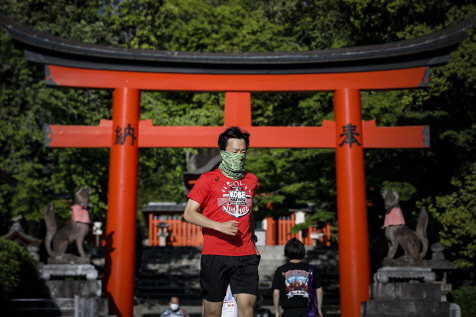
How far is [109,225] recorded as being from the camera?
9.41m

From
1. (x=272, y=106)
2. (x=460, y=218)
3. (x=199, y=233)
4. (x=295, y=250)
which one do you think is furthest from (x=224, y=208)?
(x=199, y=233)

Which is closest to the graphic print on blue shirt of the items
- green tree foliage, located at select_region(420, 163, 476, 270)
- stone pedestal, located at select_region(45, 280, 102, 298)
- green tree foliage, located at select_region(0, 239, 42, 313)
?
stone pedestal, located at select_region(45, 280, 102, 298)

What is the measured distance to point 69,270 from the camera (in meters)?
8.91

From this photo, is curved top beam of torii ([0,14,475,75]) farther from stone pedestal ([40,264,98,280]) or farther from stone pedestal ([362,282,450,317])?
stone pedestal ([362,282,450,317])

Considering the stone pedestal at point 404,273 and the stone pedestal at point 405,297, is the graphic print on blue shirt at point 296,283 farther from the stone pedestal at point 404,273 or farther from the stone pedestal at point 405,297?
the stone pedestal at point 404,273

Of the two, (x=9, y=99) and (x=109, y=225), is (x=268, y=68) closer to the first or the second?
(x=109, y=225)

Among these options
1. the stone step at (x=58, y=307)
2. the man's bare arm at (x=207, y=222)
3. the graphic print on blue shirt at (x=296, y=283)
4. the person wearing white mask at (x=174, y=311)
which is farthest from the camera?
the stone step at (x=58, y=307)

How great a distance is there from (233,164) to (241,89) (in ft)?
21.8

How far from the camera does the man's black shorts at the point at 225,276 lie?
3.50 meters

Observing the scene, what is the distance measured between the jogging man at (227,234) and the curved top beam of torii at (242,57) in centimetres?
653

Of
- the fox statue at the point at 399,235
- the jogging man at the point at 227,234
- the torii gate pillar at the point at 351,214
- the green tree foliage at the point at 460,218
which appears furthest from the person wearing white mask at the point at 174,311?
the green tree foliage at the point at 460,218

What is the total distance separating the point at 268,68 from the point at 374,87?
2021 millimetres

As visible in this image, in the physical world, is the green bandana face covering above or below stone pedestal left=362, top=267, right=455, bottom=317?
above

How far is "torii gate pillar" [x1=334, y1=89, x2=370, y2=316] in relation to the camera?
9188 mm
